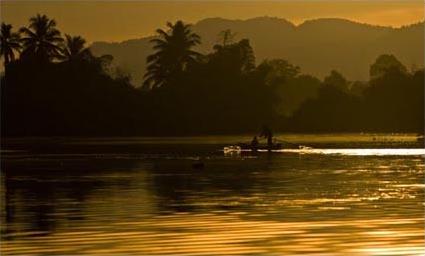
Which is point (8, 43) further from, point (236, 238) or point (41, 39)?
point (236, 238)

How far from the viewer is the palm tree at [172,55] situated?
440ft

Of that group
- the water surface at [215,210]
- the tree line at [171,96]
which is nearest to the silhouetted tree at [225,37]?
the tree line at [171,96]

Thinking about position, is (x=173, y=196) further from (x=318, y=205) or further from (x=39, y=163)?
(x=39, y=163)

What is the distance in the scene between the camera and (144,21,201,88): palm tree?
440ft

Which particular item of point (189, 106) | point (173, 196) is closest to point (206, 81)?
point (189, 106)

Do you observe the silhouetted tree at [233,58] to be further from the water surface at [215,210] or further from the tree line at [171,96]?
the water surface at [215,210]

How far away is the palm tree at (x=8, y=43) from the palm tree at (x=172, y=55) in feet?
58.0

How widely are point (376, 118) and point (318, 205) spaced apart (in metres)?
126

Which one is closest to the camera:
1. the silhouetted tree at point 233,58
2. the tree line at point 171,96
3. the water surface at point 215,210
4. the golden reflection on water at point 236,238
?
the golden reflection on water at point 236,238

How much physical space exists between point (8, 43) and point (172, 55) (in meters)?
21.6

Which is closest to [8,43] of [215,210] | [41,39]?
[41,39]

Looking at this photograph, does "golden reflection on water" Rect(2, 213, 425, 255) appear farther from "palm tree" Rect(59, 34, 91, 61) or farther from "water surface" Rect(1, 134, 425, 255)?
"palm tree" Rect(59, 34, 91, 61)

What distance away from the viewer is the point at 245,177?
143 feet

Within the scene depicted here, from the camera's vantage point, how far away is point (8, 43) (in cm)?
12219
